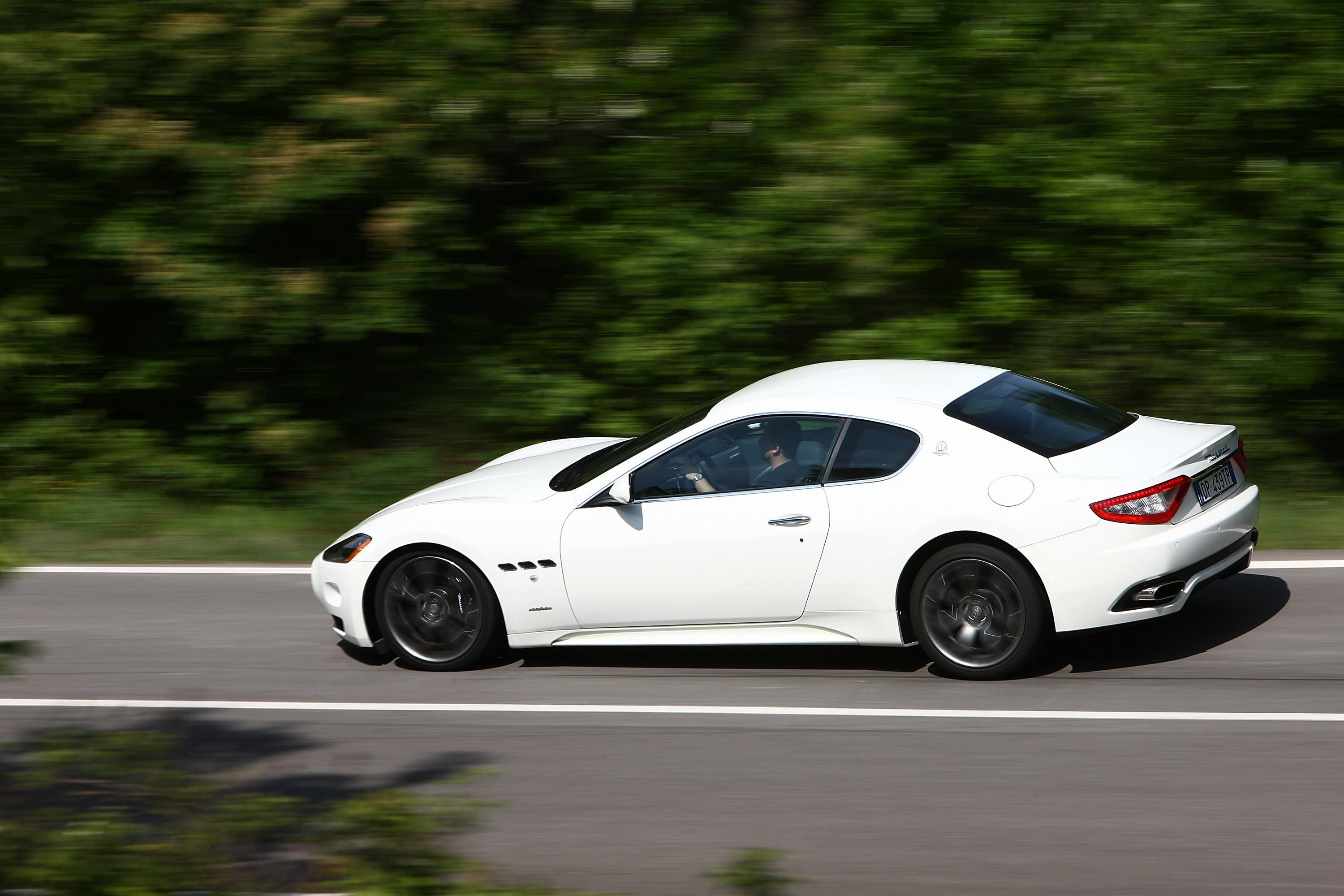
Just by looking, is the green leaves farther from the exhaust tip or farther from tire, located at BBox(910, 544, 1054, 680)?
the exhaust tip

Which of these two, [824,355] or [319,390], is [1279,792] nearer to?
[824,355]

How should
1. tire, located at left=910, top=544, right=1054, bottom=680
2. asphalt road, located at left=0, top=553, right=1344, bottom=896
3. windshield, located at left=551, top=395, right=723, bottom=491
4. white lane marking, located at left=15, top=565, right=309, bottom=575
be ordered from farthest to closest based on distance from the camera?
white lane marking, located at left=15, top=565, right=309, bottom=575 < windshield, located at left=551, top=395, right=723, bottom=491 < tire, located at left=910, top=544, right=1054, bottom=680 < asphalt road, located at left=0, top=553, right=1344, bottom=896

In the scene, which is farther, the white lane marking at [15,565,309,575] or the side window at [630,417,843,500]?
the white lane marking at [15,565,309,575]

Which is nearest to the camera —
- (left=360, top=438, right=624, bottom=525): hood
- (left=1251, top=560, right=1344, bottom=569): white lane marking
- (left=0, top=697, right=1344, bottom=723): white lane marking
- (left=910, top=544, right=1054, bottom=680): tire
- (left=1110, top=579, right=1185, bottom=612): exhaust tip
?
(left=0, top=697, right=1344, bottom=723): white lane marking

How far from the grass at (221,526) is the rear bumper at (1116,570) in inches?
116

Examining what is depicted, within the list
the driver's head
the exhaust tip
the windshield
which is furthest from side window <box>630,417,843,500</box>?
the exhaust tip

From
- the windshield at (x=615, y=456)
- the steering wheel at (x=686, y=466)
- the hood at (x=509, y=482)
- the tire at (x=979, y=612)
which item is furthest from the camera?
the hood at (x=509, y=482)

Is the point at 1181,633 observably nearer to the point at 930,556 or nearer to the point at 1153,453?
the point at 1153,453

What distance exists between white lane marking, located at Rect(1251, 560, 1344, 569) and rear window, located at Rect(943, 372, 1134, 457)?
6.17ft

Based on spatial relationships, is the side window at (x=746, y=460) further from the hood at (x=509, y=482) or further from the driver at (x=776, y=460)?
the hood at (x=509, y=482)

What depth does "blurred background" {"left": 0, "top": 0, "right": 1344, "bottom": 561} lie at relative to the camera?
34.9 feet

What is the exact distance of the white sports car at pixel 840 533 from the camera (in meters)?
6.20

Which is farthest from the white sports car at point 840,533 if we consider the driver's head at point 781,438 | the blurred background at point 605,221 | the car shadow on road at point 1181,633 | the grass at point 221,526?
the blurred background at point 605,221

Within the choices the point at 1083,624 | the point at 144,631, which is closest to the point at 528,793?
the point at 1083,624
